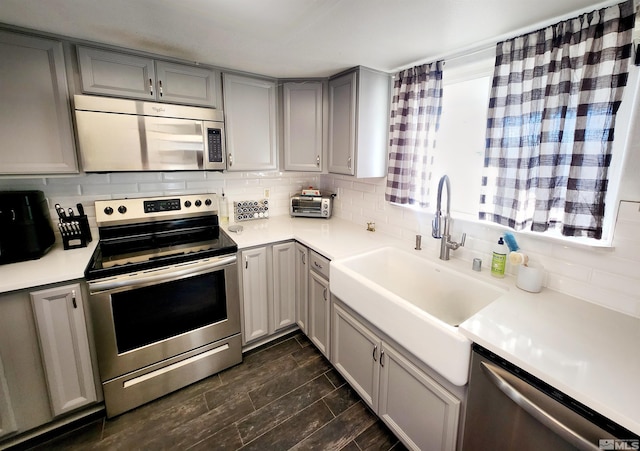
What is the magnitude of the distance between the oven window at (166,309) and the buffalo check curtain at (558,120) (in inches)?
74.0

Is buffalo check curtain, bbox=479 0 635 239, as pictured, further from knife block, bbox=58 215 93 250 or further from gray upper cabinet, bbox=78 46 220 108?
knife block, bbox=58 215 93 250

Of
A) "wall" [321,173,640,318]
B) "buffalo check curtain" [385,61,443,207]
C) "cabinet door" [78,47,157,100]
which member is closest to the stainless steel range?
"cabinet door" [78,47,157,100]

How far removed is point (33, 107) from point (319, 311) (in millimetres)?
2148

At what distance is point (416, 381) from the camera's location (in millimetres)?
1395

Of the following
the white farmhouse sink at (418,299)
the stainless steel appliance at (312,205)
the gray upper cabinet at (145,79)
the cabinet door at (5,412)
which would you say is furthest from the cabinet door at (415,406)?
the gray upper cabinet at (145,79)

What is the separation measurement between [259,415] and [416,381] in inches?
40.8

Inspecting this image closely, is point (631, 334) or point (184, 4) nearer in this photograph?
point (631, 334)

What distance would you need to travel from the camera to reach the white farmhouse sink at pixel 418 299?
3.90ft

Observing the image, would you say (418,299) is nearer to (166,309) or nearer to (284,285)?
(284,285)

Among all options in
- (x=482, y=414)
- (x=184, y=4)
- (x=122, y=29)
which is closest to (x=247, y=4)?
(x=184, y=4)

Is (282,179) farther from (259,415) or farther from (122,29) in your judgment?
(259,415)

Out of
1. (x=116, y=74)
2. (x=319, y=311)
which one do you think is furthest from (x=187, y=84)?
(x=319, y=311)

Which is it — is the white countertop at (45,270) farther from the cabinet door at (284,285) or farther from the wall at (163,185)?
the cabinet door at (284,285)

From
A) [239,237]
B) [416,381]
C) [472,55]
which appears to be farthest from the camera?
[239,237]
